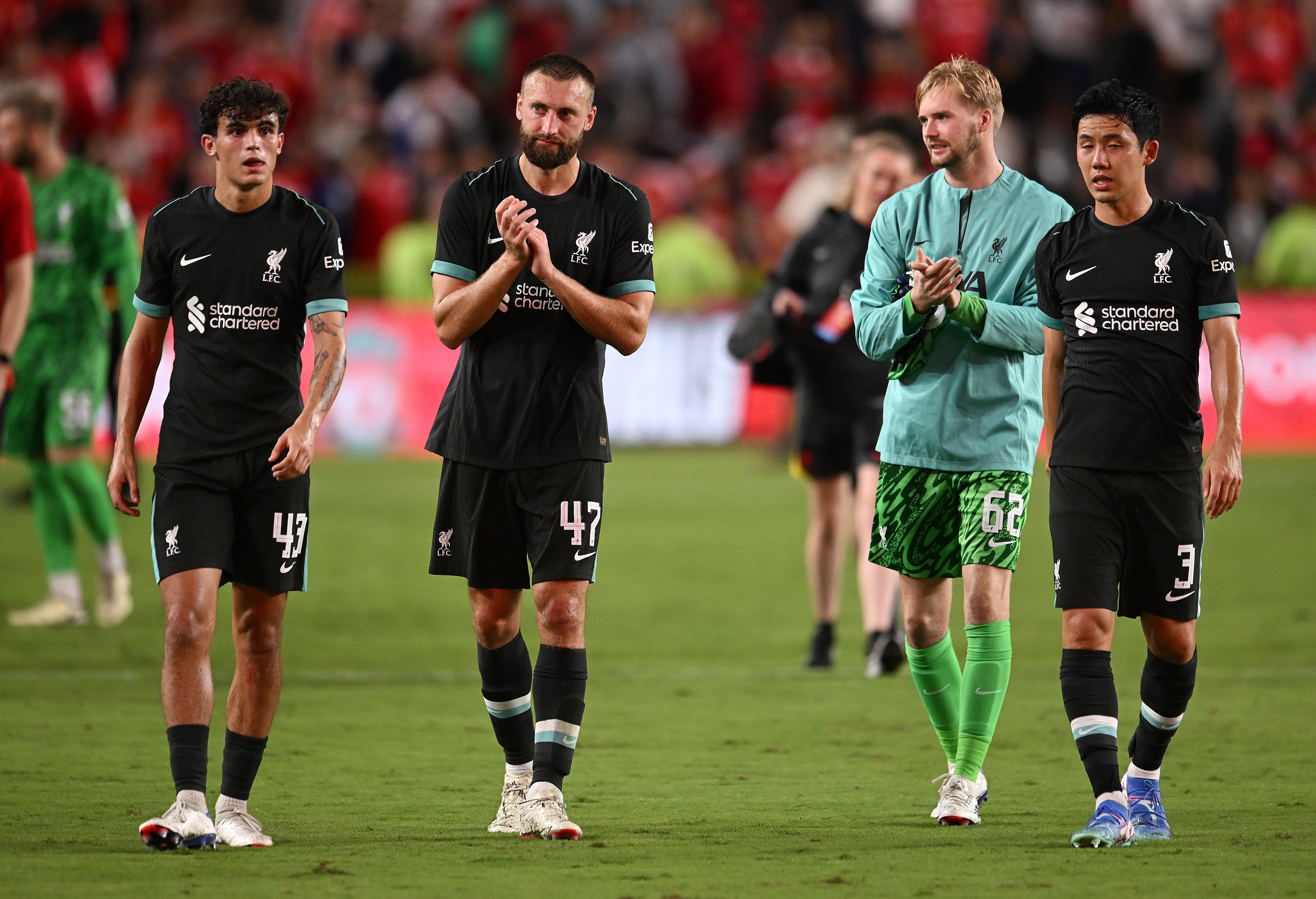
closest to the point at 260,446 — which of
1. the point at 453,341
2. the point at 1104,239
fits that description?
the point at 453,341

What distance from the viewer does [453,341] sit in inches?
222

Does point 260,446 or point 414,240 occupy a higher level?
point 414,240

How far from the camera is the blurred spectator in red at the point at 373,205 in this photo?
793 inches

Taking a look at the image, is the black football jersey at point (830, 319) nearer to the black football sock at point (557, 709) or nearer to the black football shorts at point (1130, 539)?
the black football shorts at point (1130, 539)

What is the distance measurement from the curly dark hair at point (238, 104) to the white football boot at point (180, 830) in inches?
79.5

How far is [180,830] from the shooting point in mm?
5199

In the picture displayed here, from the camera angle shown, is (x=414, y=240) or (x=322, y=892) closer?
(x=322, y=892)

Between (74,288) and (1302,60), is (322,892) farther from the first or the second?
(1302,60)

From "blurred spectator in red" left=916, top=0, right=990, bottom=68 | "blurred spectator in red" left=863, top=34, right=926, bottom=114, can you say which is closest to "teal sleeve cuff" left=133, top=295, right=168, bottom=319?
"blurred spectator in red" left=863, top=34, right=926, bottom=114

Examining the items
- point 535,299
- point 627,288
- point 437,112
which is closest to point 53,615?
point 535,299

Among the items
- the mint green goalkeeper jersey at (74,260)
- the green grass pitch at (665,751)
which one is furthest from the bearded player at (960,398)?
the mint green goalkeeper jersey at (74,260)

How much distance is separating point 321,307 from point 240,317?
0.24 metres

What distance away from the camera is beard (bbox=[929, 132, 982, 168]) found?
594 centimetres

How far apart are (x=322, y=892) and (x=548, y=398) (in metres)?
1.73
